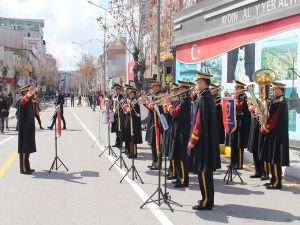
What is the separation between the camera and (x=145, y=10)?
3122 centimetres

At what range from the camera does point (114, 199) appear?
7934 mm

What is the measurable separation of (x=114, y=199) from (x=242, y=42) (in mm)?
11662

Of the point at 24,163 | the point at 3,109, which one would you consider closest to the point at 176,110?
the point at 24,163

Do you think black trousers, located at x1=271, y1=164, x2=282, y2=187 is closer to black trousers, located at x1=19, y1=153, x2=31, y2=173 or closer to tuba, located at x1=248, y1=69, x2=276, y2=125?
tuba, located at x1=248, y1=69, x2=276, y2=125

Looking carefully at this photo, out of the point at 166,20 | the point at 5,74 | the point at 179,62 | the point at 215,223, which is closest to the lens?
the point at 215,223

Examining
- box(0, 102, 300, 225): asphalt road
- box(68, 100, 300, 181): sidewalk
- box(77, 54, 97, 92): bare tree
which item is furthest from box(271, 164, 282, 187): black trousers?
box(77, 54, 97, 92): bare tree

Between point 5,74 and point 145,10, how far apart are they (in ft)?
83.6

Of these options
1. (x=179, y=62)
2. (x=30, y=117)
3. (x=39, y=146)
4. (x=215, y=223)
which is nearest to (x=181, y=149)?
(x=215, y=223)

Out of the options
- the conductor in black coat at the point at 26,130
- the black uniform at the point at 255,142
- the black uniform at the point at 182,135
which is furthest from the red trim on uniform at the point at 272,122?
the conductor in black coat at the point at 26,130

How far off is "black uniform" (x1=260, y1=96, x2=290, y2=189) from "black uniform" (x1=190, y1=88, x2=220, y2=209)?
2.04 m

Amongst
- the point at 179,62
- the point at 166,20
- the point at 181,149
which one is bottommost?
the point at 181,149

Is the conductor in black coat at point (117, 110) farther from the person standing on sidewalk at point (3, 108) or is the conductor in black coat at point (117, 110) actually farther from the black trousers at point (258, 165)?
the person standing on sidewalk at point (3, 108)

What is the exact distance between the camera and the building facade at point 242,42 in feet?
47.1

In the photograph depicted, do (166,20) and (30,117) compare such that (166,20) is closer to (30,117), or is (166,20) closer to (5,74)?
(30,117)
